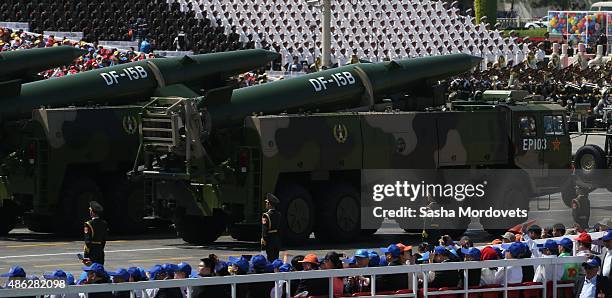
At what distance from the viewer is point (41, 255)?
83.9 ft

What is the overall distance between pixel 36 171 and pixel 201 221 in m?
2.80

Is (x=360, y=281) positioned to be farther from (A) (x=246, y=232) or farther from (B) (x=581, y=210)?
(B) (x=581, y=210)

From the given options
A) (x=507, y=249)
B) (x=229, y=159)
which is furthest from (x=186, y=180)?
(x=507, y=249)

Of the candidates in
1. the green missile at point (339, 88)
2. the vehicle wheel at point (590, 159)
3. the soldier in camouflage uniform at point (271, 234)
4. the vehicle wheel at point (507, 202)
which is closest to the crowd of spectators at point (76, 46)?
the vehicle wheel at point (590, 159)

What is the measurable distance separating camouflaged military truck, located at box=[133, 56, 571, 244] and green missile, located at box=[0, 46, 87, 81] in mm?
5009

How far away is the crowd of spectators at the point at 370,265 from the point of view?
52.1ft

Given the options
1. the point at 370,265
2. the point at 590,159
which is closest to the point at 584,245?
the point at 370,265

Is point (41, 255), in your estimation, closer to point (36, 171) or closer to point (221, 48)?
point (36, 171)

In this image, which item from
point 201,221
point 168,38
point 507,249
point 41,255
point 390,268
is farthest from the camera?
point 168,38

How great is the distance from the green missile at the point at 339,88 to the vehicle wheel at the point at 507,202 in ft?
8.85

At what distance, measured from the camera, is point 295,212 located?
86.2 feet

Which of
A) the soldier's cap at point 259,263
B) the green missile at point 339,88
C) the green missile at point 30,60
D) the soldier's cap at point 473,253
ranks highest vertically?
the green missile at point 30,60

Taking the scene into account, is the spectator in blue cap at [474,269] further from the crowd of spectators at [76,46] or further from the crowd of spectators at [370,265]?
the crowd of spectators at [76,46]

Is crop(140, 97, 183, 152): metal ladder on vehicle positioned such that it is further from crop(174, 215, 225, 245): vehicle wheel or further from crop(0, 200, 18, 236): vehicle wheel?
crop(0, 200, 18, 236): vehicle wheel
